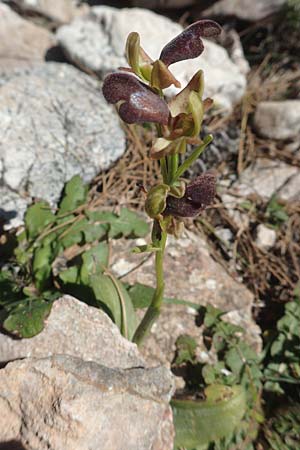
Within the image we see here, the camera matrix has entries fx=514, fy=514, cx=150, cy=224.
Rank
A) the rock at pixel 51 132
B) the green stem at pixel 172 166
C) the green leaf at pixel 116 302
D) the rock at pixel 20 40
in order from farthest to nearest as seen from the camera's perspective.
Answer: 1. the rock at pixel 20 40
2. the rock at pixel 51 132
3. the green leaf at pixel 116 302
4. the green stem at pixel 172 166

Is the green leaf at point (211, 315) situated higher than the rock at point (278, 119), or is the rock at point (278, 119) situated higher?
the rock at point (278, 119)

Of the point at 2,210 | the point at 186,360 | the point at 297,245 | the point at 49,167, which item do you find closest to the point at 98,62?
the point at 49,167

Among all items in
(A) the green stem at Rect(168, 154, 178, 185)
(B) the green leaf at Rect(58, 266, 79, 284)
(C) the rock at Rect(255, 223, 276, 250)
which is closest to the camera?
(A) the green stem at Rect(168, 154, 178, 185)

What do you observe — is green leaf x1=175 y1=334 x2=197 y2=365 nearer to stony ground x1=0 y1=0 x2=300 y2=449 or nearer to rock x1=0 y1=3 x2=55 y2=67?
stony ground x1=0 y1=0 x2=300 y2=449

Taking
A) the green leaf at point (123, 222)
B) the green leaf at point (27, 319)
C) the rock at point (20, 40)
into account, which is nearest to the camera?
the green leaf at point (27, 319)

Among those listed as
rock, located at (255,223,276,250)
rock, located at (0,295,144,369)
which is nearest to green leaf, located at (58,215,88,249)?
rock, located at (0,295,144,369)

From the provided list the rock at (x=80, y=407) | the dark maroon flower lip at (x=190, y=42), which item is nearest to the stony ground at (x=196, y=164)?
the rock at (x=80, y=407)

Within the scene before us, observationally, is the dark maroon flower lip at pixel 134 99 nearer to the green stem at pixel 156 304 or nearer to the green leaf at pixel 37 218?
the green stem at pixel 156 304
